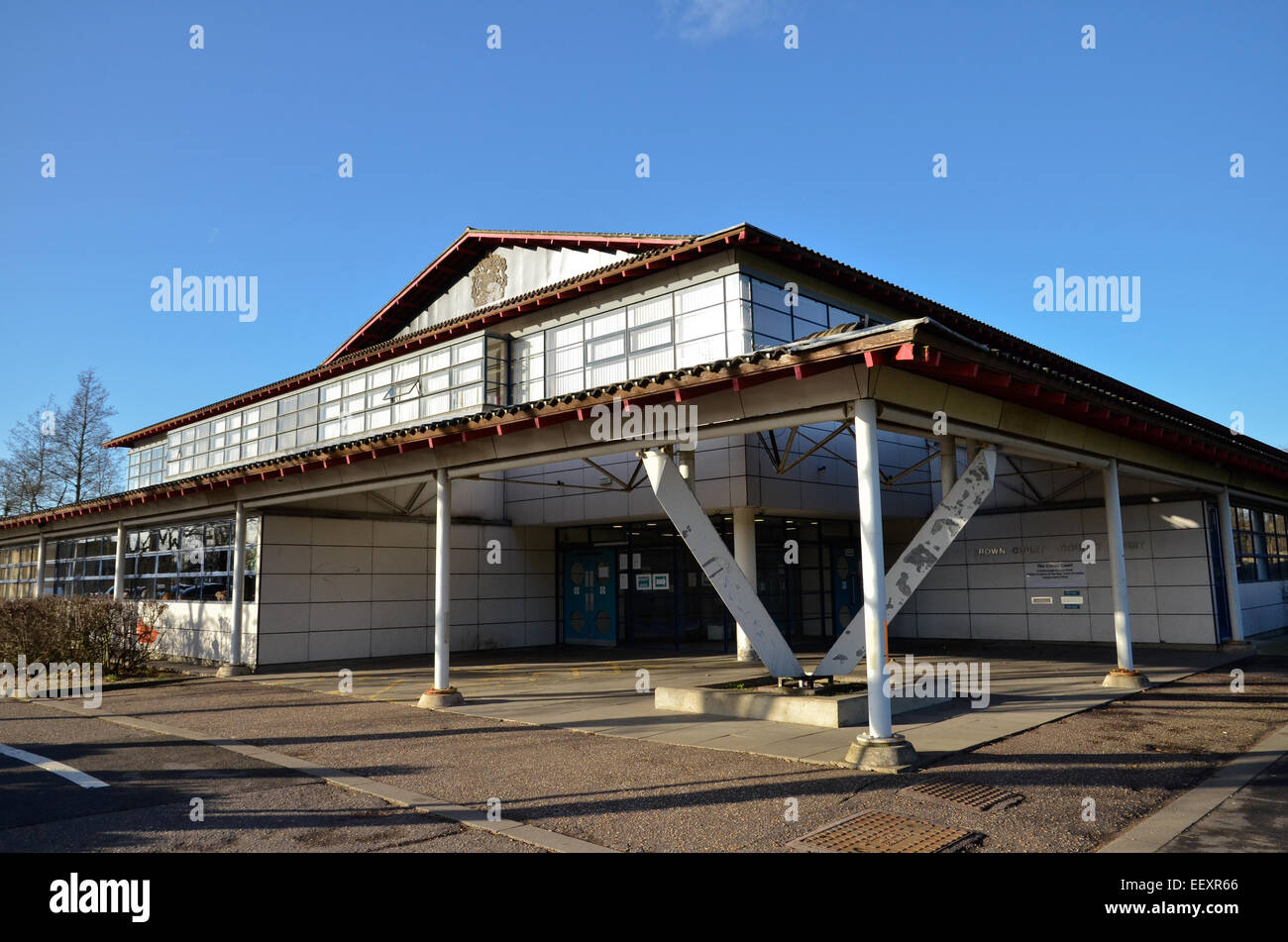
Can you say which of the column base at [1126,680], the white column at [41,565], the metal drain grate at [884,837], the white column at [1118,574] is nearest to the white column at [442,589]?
the metal drain grate at [884,837]

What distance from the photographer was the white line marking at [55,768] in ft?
25.3

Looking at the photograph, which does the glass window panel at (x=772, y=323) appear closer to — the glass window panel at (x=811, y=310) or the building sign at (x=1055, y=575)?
the glass window panel at (x=811, y=310)

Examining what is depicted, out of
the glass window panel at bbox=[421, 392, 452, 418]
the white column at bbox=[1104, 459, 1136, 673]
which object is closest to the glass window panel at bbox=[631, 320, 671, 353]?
the glass window panel at bbox=[421, 392, 452, 418]

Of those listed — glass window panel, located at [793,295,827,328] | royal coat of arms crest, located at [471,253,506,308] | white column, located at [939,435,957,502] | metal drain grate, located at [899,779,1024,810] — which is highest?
royal coat of arms crest, located at [471,253,506,308]

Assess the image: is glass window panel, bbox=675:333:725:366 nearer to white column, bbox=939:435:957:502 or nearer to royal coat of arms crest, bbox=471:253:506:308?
white column, bbox=939:435:957:502

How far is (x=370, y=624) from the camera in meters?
18.9

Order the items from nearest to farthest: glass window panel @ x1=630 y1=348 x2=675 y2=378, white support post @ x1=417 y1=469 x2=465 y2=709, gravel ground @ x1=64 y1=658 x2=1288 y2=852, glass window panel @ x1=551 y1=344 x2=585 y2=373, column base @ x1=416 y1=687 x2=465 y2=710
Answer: gravel ground @ x1=64 y1=658 x2=1288 y2=852 → column base @ x1=416 y1=687 x2=465 y2=710 → white support post @ x1=417 y1=469 x2=465 y2=709 → glass window panel @ x1=630 y1=348 x2=675 y2=378 → glass window panel @ x1=551 y1=344 x2=585 y2=373

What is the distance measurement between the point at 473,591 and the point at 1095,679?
13530 mm

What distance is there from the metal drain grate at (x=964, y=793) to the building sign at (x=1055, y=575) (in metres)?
13.4

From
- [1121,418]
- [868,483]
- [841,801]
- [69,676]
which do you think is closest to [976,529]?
[1121,418]

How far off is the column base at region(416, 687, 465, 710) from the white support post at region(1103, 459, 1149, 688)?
379 inches

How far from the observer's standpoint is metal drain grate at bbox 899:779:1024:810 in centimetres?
641

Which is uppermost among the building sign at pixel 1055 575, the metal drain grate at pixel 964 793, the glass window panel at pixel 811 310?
the glass window panel at pixel 811 310

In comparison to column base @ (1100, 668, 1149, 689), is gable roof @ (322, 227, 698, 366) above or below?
above
